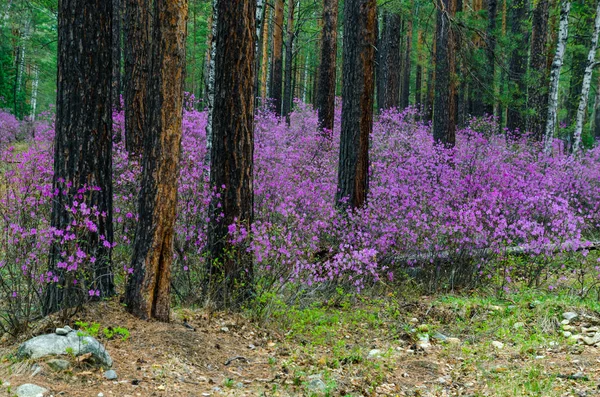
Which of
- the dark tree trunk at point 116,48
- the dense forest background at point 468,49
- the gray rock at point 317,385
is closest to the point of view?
the gray rock at point 317,385

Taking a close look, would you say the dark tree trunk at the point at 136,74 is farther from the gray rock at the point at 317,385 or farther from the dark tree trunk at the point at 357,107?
the gray rock at the point at 317,385

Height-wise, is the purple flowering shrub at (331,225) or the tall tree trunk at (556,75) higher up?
the tall tree trunk at (556,75)

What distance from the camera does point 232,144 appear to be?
5789mm

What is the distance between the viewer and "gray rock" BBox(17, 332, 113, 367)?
12.2 ft

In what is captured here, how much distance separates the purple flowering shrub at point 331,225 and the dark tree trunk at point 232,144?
191mm

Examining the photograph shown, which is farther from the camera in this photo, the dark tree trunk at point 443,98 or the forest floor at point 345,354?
the dark tree trunk at point 443,98

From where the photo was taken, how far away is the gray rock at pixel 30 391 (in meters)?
3.21

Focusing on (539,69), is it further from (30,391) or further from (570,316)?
(30,391)

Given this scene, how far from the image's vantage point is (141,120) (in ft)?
31.0

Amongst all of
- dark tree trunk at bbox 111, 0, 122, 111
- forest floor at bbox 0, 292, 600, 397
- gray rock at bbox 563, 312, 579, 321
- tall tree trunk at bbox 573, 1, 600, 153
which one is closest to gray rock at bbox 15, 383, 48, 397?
forest floor at bbox 0, 292, 600, 397

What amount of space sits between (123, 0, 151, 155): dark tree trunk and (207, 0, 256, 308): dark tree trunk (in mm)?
3902

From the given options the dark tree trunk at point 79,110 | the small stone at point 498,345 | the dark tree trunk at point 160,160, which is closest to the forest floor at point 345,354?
the small stone at point 498,345

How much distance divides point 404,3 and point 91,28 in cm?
1548

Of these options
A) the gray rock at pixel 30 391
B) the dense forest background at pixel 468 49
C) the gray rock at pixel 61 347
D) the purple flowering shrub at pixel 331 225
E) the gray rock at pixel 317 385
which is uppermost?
the dense forest background at pixel 468 49
